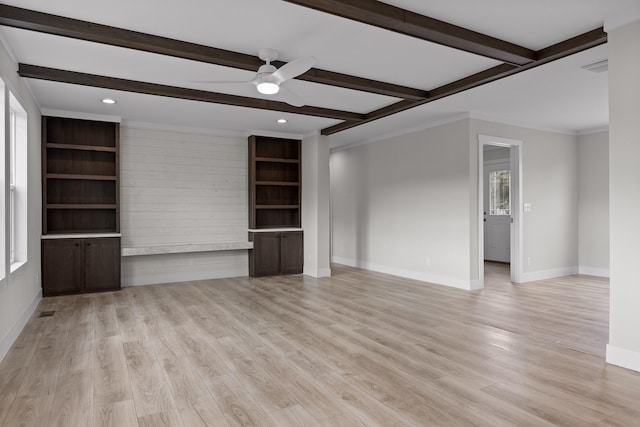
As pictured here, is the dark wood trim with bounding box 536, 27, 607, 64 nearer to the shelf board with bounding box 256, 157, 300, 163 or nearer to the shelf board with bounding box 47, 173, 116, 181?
the shelf board with bounding box 256, 157, 300, 163

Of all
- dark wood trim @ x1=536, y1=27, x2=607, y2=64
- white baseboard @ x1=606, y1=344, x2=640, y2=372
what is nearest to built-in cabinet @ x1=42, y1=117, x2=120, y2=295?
dark wood trim @ x1=536, y1=27, x2=607, y2=64

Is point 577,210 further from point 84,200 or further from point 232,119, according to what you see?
point 84,200

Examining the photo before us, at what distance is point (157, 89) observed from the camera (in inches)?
177

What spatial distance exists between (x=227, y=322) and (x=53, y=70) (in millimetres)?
3090

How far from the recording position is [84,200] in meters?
5.90

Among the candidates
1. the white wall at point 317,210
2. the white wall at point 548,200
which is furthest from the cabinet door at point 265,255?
the white wall at point 548,200

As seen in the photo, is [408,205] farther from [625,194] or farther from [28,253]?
[28,253]

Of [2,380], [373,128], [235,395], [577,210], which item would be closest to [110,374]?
[2,380]

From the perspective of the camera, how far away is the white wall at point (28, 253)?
3.28 m

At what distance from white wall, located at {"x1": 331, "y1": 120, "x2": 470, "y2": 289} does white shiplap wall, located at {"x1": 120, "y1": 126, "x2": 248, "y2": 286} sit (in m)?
2.30

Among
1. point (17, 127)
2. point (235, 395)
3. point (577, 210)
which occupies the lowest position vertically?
point (235, 395)

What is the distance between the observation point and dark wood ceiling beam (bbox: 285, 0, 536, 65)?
2580 mm

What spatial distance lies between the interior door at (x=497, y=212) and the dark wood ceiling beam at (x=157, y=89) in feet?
15.0

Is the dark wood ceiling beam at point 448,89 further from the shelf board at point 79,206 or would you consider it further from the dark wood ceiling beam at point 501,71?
the shelf board at point 79,206
